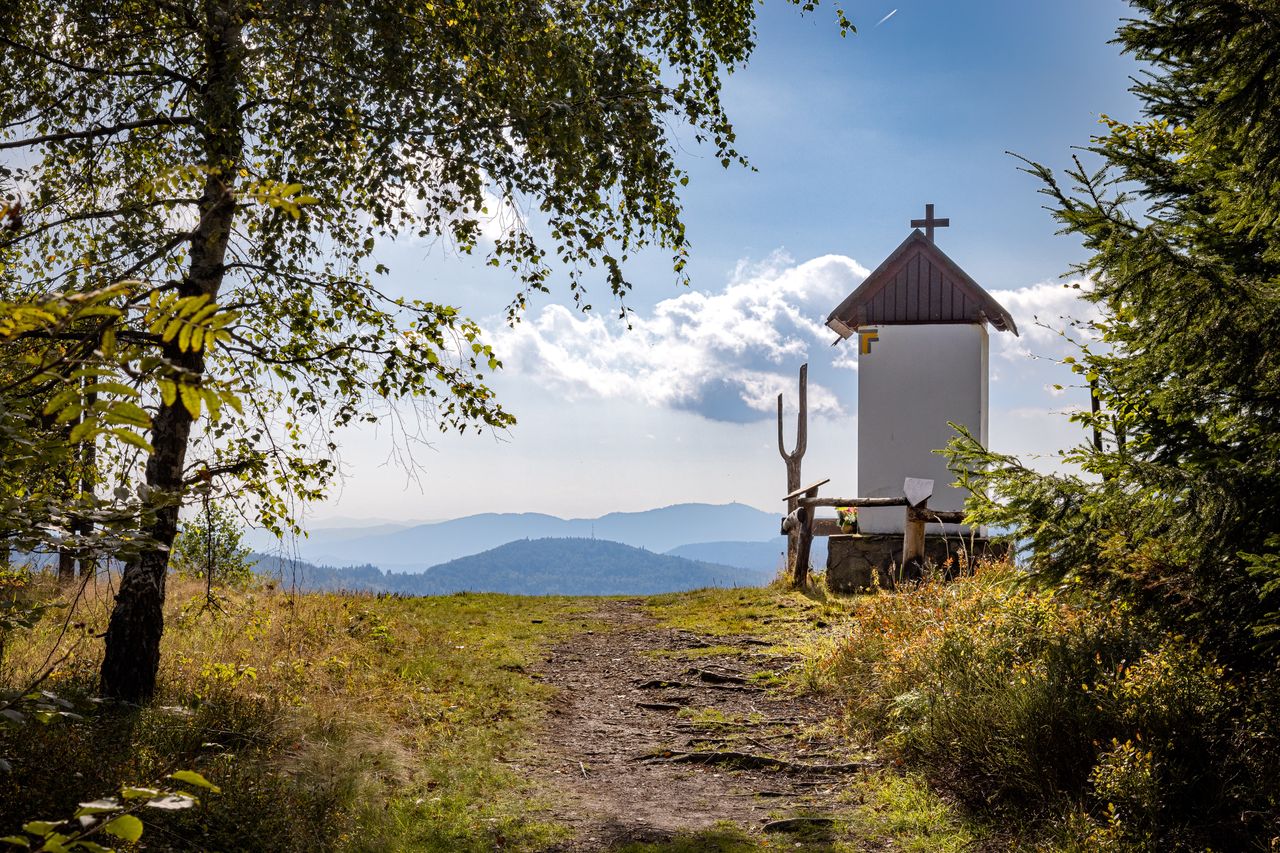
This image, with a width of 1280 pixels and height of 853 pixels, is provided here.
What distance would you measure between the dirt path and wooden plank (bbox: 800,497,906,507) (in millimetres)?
5489

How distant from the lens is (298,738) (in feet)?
24.9

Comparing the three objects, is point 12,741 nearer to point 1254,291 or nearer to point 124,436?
point 124,436

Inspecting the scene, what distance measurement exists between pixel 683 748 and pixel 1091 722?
4.06 metres

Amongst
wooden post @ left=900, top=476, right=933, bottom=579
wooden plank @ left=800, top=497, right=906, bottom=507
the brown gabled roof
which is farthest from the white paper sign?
the brown gabled roof

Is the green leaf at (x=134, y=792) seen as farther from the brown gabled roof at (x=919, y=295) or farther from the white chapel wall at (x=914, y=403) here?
the brown gabled roof at (x=919, y=295)

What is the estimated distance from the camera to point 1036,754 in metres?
6.42

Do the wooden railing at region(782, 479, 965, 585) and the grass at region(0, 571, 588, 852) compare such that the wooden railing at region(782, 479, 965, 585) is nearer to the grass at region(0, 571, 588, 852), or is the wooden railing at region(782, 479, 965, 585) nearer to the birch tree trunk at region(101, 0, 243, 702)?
the grass at region(0, 571, 588, 852)

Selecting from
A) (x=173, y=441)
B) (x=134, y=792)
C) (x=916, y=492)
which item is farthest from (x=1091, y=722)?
(x=916, y=492)

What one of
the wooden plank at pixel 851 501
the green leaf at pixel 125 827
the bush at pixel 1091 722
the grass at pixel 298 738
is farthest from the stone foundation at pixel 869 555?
the green leaf at pixel 125 827

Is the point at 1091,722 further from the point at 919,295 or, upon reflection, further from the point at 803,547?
the point at 919,295

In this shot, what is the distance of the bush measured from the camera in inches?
221

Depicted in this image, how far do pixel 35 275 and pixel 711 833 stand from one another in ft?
25.6

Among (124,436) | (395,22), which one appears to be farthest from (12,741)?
(395,22)

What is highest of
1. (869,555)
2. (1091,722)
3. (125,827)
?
(869,555)
